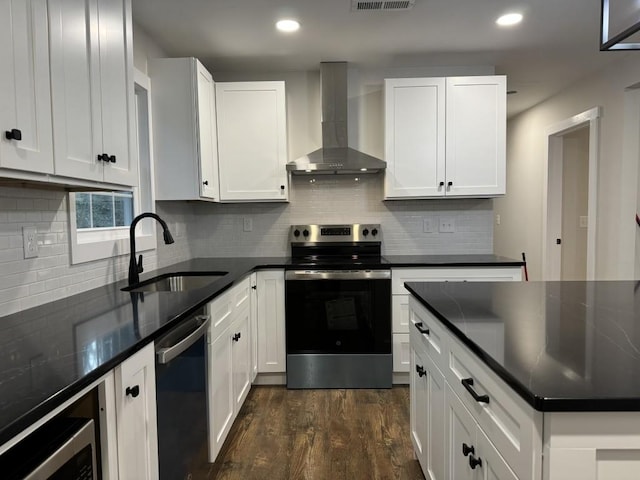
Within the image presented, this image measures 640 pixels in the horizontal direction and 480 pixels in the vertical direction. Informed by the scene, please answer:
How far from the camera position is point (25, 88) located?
1.14 m

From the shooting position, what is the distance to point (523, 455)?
2.73 feet

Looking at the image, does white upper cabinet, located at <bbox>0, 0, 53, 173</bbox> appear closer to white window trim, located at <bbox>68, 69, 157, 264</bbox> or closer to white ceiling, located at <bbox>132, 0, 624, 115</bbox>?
white window trim, located at <bbox>68, 69, 157, 264</bbox>

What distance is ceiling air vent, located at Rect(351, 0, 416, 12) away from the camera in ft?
7.23

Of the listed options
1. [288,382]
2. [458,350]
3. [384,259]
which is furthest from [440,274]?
[458,350]

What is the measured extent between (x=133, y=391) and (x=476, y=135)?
2.91m

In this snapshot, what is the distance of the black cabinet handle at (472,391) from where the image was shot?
1022 mm

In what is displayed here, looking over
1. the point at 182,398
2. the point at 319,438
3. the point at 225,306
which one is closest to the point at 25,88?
the point at 182,398

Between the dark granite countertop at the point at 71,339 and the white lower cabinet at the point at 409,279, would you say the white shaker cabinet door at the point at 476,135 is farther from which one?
the dark granite countertop at the point at 71,339

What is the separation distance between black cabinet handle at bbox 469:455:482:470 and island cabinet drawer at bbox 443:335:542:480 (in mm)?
106

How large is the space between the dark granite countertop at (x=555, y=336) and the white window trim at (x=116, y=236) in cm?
156

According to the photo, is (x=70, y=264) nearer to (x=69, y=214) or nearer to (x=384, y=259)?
(x=69, y=214)

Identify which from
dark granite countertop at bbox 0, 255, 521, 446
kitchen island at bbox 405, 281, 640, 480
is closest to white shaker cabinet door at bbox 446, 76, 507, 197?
kitchen island at bbox 405, 281, 640, 480

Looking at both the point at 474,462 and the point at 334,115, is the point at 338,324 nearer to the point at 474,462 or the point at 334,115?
the point at 334,115

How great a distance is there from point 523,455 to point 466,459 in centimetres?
44
